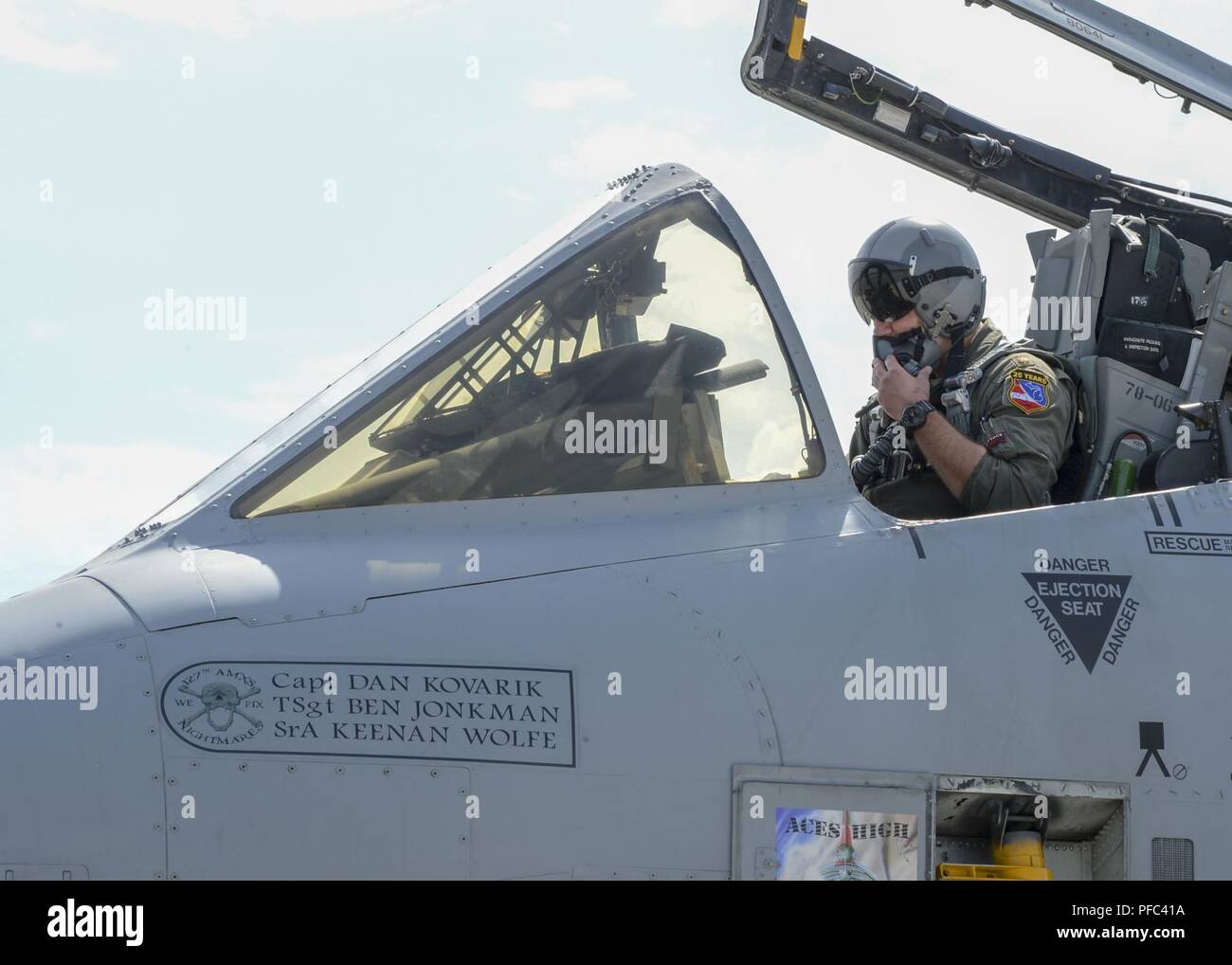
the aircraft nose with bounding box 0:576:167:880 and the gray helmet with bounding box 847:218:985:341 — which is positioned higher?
the gray helmet with bounding box 847:218:985:341

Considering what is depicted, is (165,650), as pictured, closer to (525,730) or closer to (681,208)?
(525,730)

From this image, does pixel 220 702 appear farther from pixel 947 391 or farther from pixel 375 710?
pixel 947 391

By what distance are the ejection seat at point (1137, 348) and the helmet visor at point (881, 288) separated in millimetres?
737

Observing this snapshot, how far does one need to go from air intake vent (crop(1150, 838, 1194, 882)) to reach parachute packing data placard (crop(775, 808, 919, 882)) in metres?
0.80

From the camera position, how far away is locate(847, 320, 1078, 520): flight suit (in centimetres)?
478

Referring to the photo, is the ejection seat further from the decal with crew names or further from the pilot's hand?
the decal with crew names

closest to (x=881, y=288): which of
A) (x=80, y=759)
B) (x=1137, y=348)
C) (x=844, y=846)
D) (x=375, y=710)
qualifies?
(x=1137, y=348)

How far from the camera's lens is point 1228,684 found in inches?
165

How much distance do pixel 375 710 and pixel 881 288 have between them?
2935 mm

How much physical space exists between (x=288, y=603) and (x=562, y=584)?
71cm

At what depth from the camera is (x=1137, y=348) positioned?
18.9 feet

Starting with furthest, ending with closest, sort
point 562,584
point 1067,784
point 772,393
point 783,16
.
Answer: point 783,16 → point 772,393 → point 1067,784 → point 562,584

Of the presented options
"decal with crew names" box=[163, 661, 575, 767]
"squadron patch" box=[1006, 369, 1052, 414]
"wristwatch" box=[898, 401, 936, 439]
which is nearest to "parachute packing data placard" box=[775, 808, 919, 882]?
"decal with crew names" box=[163, 661, 575, 767]
